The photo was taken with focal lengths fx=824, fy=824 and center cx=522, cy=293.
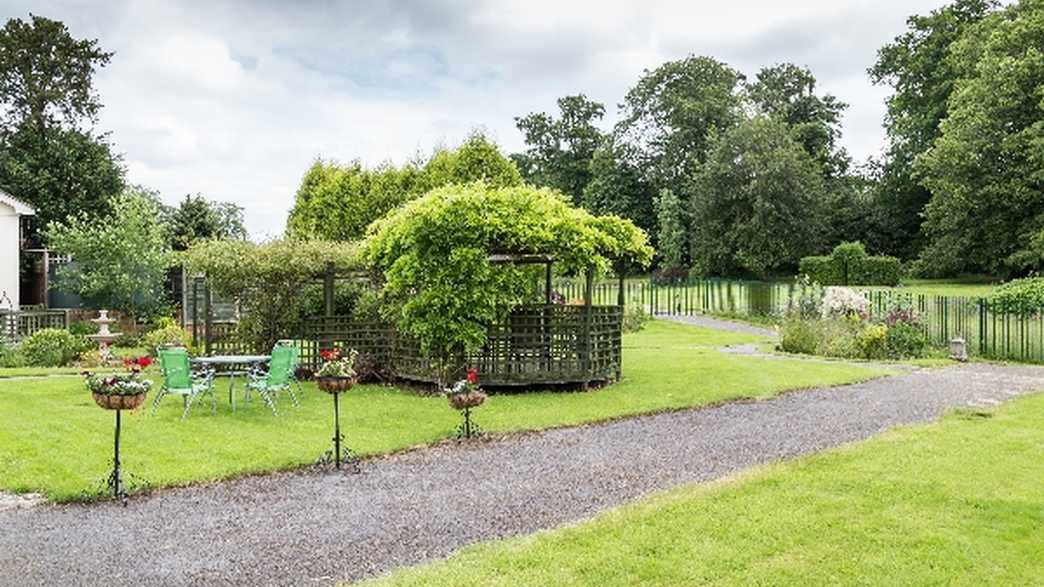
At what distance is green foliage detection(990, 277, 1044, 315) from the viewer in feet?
63.3

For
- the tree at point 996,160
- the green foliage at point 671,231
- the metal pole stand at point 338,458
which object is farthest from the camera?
the green foliage at point 671,231

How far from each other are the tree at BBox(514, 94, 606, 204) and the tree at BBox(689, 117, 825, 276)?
49.3 ft

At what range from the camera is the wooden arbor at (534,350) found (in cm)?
1348

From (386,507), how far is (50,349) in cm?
1521

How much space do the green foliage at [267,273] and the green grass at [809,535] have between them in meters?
9.86

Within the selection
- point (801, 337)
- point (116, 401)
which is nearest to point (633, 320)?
point (801, 337)

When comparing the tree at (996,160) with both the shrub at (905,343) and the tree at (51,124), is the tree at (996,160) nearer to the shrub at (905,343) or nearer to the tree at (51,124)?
the shrub at (905,343)

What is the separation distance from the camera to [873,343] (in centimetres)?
1897

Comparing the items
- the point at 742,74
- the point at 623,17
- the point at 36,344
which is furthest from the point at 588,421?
the point at 742,74

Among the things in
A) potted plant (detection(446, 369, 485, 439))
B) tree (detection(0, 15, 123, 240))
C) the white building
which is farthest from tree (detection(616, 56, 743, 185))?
potted plant (detection(446, 369, 485, 439))

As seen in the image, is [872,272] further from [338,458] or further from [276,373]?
[338,458]

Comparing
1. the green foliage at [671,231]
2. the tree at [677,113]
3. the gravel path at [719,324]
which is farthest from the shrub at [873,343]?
the tree at [677,113]

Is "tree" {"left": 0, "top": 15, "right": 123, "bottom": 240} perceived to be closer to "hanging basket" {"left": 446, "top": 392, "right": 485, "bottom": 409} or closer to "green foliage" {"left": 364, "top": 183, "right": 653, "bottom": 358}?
"green foliage" {"left": 364, "top": 183, "right": 653, "bottom": 358}

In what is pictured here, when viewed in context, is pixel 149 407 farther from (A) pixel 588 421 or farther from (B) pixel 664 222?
(B) pixel 664 222
